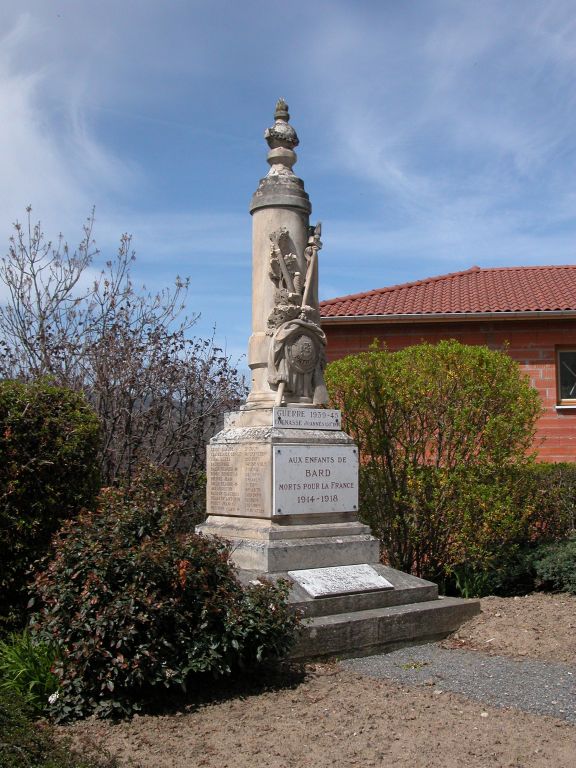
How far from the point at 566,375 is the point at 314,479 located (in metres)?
9.33

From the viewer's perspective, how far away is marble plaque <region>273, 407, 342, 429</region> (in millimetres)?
6879

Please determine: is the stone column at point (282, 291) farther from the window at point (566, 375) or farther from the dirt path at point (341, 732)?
the window at point (566, 375)

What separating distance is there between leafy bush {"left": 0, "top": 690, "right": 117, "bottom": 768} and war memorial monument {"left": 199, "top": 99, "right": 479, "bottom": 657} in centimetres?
232

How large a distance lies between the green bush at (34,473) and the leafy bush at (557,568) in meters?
4.83

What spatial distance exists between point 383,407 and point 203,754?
5.25 meters

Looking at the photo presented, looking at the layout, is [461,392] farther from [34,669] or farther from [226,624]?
[34,669]

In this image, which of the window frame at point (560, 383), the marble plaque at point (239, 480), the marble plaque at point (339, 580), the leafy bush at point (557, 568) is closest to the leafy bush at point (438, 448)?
the leafy bush at point (557, 568)

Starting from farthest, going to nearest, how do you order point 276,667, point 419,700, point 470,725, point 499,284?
point 499,284
point 276,667
point 419,700
point 470,725

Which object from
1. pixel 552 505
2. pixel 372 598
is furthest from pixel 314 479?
pixel 552 505

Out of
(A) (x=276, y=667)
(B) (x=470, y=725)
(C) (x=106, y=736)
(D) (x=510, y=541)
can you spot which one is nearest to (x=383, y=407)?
(D) (x=510, y=541)

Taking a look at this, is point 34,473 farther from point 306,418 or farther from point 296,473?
point 306,418

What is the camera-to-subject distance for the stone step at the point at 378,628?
583 centimetres

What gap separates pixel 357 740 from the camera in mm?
4320

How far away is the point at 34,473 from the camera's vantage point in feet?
21.2
